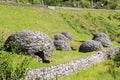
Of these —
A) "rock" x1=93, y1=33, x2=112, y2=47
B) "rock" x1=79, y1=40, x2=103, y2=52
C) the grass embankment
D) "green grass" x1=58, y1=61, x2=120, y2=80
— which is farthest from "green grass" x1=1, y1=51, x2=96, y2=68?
"rock" x1=93, y1=33, x2=112, y2=47

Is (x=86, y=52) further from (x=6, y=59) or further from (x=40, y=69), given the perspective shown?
(x=6, y=59)

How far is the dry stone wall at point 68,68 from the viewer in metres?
23.3

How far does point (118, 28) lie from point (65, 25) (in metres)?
15.8

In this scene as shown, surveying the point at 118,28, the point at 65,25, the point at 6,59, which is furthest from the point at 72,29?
the point at 6,59

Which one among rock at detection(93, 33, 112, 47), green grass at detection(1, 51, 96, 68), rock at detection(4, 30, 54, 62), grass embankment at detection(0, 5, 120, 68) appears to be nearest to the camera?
green grass at detection(1, 51, 96, 68)

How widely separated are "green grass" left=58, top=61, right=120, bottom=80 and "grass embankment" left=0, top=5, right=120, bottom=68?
164cm

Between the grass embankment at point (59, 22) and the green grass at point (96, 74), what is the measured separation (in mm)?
1642

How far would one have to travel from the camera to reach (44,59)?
1079 inches

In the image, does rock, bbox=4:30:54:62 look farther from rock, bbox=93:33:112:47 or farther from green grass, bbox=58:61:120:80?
rock, bbox=93:33:112:47

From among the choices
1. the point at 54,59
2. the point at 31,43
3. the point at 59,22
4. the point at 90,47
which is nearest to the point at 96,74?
the point at 54,59

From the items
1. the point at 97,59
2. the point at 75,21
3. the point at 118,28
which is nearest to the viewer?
the point at 97,59

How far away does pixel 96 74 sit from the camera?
103ft

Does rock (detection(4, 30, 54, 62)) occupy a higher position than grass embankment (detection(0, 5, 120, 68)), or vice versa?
rock (detection(4, 30, 54, 62))

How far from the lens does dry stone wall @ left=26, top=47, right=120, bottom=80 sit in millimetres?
23280
